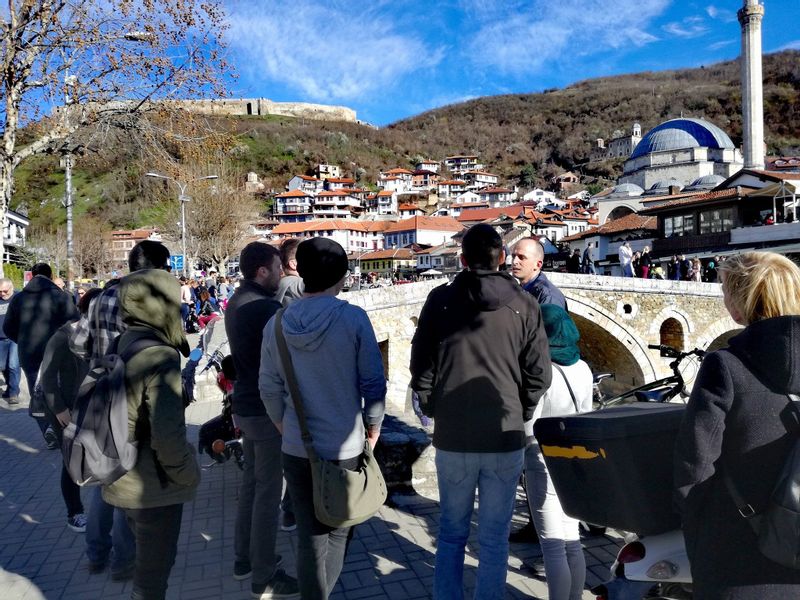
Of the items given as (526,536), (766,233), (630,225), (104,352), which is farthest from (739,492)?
(630,225)

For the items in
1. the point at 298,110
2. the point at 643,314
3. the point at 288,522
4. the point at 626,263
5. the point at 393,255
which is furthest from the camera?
the point at 298,110

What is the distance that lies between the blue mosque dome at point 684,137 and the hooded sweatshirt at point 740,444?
2819 inches

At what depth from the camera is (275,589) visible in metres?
3.14

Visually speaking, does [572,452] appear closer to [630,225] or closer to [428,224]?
[630,225]

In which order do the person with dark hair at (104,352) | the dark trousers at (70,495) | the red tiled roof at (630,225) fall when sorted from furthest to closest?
the red tiled roof at (630,225) < the dark trousers at (70,495) < the person with dark hair at (104,352)

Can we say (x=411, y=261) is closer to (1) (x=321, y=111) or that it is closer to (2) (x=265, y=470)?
(2) (x=265, y=470)

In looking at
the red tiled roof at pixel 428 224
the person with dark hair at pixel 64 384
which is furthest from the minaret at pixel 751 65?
the person with dark hair at pixel 64 384

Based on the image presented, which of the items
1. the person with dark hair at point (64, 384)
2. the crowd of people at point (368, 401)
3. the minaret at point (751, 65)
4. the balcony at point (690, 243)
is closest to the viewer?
the crowd of people at point (368, 401)

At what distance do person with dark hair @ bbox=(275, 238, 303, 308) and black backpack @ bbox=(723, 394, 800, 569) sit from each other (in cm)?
278

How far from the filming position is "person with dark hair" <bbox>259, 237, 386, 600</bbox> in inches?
96.6

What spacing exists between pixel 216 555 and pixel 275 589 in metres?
0.78

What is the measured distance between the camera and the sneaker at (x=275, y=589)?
3.12 m

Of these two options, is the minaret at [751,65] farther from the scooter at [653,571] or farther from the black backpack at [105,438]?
the black backpack at [105,438]

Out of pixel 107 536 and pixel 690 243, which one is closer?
pixel 107 536
